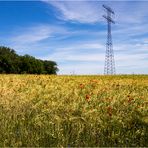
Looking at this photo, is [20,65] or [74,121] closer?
[74,121]

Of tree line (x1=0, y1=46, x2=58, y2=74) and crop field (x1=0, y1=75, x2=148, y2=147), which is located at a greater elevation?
tree line (x1=0, y1=46, x2=58, y2=74)

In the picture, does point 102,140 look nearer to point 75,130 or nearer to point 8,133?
point 75,130

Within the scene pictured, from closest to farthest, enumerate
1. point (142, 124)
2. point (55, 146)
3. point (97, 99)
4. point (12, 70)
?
point (55, 146), point (142, 124), point (97, 99), point (12, 70)

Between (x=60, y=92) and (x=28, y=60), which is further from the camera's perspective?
(x=28, y=60)

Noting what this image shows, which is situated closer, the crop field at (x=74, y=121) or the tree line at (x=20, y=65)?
the crop field at (x=74, y=121)

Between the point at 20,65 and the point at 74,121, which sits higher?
the point at 20,65

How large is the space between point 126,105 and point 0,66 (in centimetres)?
8683

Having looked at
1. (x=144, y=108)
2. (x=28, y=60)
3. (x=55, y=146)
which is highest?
(x=28, y=60)

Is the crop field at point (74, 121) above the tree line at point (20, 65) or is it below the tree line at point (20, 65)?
below

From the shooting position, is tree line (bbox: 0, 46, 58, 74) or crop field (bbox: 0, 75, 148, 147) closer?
crop field (bbox: 0, 75, 148, 147)

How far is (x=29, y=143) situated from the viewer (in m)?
9.91

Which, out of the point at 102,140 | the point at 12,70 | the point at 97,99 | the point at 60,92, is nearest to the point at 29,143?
the point at 102,140

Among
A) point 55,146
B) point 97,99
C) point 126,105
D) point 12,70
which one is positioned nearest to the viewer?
point 55,146

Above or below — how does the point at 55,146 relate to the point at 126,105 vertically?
below
